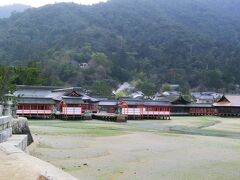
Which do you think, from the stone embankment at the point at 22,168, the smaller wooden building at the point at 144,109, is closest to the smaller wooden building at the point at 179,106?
the smaller wooden building at the point at 144,109

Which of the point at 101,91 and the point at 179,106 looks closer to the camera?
the point at 179,106

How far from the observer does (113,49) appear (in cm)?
14650

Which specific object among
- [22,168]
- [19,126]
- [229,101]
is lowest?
[22,168]

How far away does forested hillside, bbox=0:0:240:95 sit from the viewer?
391 feet

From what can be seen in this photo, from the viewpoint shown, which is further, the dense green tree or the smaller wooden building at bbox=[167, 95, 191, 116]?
the dense green tree

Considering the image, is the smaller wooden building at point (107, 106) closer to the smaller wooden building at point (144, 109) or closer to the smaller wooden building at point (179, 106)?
the smaller wooden building at point (179, 106)

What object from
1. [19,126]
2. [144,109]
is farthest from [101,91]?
[19,126]

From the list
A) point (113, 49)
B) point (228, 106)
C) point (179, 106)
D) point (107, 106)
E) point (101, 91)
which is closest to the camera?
point (179, 106)

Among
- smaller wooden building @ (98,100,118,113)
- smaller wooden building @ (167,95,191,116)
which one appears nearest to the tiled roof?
smaller wooden building @ (167,95,191,116)

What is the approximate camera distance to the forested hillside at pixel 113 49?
391 ft

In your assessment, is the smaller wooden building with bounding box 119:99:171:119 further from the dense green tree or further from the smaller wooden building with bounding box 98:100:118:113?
the dense green tree

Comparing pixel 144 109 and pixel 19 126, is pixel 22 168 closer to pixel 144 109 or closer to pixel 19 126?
pixel 19 126

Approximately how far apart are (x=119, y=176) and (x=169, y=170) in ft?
7.45

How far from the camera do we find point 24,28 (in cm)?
14638
